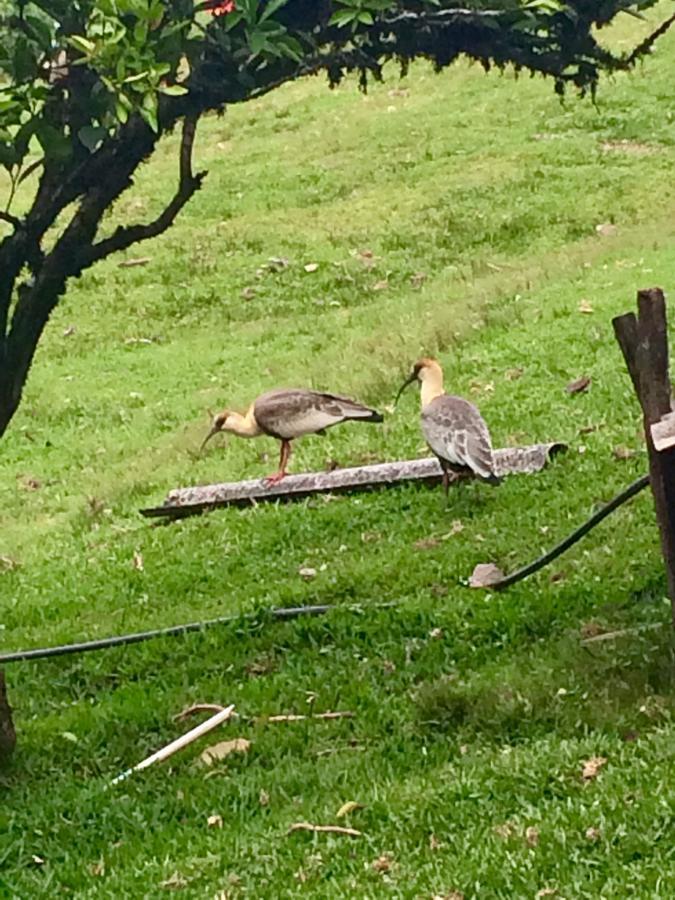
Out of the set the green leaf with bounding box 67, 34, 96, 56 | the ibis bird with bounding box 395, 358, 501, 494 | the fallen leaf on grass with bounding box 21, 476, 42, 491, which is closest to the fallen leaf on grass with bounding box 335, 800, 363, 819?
the green leaf with bounding box 67, 34, 96, 56

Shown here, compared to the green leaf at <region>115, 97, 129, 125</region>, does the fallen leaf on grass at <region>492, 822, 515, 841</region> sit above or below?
below

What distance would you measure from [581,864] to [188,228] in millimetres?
20470

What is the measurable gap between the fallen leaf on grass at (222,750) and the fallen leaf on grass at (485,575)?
1.91 m

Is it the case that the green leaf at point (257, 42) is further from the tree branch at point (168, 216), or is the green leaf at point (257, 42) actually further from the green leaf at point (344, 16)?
the tree branch at point (168, 216)

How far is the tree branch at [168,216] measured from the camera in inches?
266

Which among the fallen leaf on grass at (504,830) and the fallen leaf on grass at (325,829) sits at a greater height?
the fallen leaf on grass at (504,830)

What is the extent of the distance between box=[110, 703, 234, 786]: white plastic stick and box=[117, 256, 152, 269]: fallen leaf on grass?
1669cm

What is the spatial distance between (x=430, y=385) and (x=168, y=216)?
375 cm

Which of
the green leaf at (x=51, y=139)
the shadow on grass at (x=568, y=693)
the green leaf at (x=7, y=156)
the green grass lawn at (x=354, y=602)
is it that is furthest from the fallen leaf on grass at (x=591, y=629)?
the green leaf at (x=7, y=156)

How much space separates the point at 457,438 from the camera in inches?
360

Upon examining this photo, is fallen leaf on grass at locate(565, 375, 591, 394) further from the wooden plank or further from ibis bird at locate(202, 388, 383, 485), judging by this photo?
ibis bird at locate(202, 388, 383, 485)

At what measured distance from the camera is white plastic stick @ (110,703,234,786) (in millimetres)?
6516

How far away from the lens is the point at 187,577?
928 centimetres

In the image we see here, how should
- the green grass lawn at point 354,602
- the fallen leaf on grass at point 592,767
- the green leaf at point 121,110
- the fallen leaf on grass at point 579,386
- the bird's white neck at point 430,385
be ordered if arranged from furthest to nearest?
the fallen leaf on grass at point 579,386, the bird's white neck at point 430,385, the fallen leaf on grass at point 592,767, the green grass lawn at point 354,602, the green leaf at point 121,110
